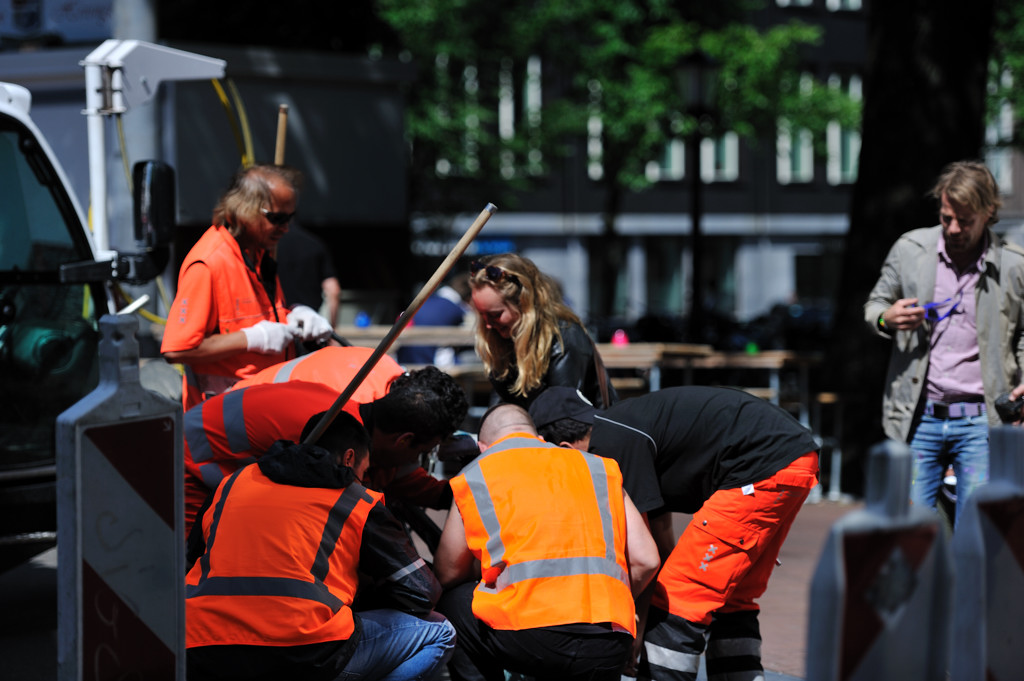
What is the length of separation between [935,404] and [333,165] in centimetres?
661

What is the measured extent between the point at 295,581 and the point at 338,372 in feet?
3.45

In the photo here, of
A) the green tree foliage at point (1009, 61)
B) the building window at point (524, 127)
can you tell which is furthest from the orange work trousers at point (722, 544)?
the building window at point (524, 127)

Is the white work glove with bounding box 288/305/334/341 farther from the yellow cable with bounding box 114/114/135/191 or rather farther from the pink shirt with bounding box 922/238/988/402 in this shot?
the pink shirt with bounding box 922/238/988/402

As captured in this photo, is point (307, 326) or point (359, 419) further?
point (307, 326)

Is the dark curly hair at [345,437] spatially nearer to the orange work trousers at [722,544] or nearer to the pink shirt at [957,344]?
the orange work trousers at [722,544]

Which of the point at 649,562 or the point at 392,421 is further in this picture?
the point at 392,421

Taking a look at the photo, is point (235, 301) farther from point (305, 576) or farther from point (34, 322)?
point (305, 576)

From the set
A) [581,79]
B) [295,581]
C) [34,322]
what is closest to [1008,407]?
[295,581]

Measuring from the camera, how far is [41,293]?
5.35m

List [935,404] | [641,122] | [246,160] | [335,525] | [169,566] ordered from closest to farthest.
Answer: [169,566]
[335,525]
[935,404]
[246,160]
[641,122]

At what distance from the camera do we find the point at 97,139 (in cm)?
625

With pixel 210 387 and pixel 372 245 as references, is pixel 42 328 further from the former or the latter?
pixel 372 245

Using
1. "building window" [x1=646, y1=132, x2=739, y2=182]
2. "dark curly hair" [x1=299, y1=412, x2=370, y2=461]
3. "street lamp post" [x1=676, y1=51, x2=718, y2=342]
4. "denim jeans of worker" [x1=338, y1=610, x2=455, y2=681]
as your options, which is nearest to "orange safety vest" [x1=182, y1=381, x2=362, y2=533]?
Result: "dark curly hair" [x1=299, y1=412, x2=370, y2=461]

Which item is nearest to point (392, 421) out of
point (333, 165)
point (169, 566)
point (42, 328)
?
point (169, 566)
